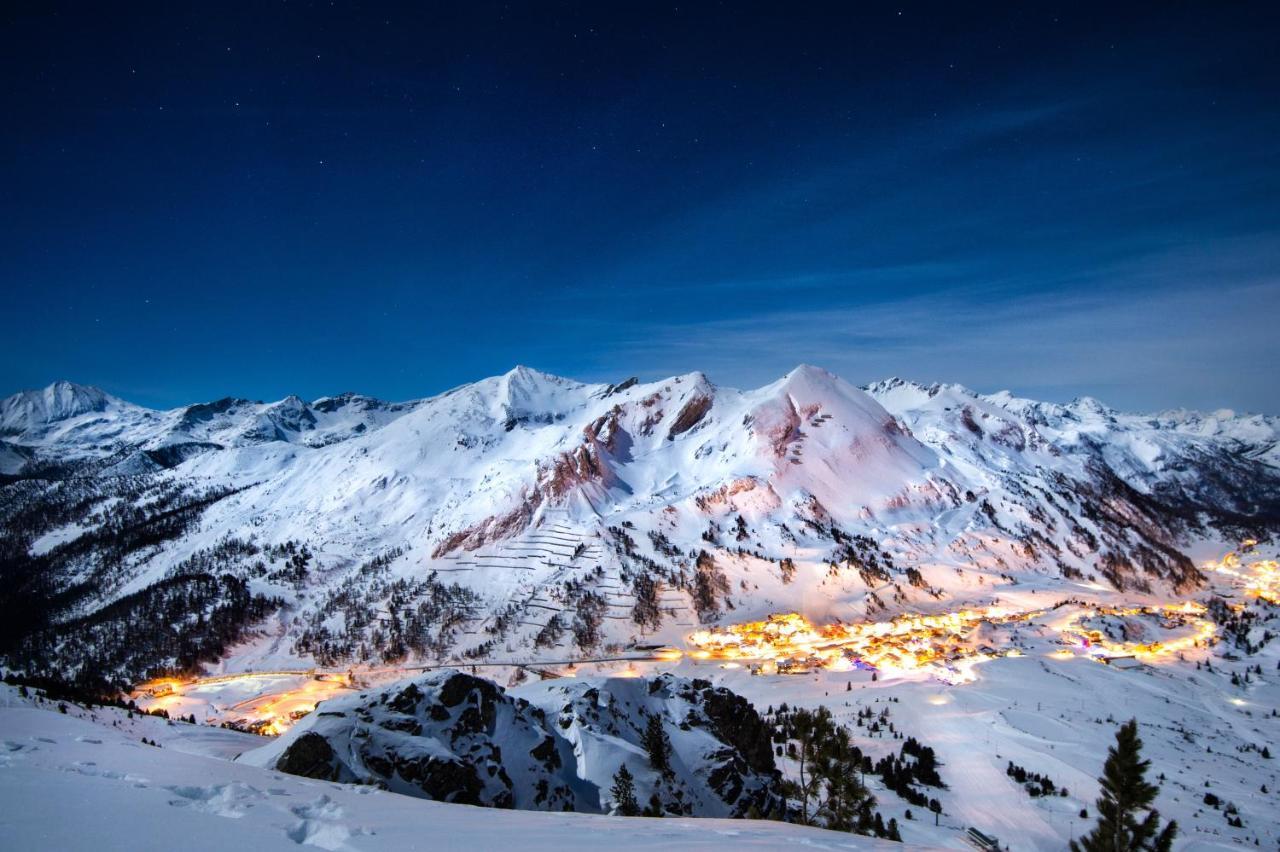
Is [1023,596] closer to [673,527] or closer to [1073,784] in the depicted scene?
[673,527]

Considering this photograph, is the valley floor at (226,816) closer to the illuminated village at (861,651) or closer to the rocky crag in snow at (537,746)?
the rocky crag in snow at (537,746)

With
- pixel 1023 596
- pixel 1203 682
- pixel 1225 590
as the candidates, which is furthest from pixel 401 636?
pixel 1225 590

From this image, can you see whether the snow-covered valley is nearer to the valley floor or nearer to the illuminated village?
the valley floor

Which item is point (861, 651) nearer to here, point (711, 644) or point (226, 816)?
point (711, 644)

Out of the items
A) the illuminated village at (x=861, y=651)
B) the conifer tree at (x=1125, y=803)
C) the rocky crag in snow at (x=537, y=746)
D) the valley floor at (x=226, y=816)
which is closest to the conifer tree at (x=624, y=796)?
the rocky crag in snow at (x=537, y=746)

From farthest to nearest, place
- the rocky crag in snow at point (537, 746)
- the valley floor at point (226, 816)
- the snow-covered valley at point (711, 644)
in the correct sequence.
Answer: the snow-covered valley at point (711, 644)
the rocky crag in snow at point (537, 746)
the valley floor at point (226, 816)
